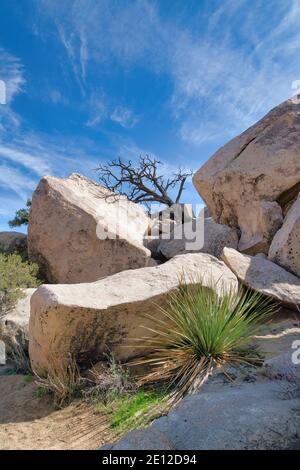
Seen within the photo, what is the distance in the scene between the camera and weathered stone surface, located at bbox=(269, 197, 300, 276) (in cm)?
766

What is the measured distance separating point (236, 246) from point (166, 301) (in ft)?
13.4

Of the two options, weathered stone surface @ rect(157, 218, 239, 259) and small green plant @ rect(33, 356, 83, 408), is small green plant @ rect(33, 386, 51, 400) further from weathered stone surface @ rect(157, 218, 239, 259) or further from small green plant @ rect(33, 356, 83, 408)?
weathered stone surface @ rect(157, 218, 239, 259)

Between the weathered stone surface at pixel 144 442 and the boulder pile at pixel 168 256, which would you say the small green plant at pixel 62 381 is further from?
the weathered stone surface at pixel 144 442

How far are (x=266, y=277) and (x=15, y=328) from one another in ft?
15.1

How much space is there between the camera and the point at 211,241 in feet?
31.4

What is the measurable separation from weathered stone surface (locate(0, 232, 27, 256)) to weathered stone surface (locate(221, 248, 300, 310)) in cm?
644

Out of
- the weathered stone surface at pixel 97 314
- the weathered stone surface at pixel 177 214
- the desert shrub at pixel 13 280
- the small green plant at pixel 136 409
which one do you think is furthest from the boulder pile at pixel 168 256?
the weathered stone surface at pixel 177 214

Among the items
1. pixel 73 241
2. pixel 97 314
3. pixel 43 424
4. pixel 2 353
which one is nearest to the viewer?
pixel 43 424

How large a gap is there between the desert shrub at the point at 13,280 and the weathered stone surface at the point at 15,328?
0.59 ft

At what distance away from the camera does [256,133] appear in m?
9.89

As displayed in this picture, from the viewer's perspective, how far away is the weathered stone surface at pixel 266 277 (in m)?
6.93

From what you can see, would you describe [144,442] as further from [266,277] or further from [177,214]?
[177,214]

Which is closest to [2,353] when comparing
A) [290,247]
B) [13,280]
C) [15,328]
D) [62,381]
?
[15,328]

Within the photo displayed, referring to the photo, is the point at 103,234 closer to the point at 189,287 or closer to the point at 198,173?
the point at 198,173
